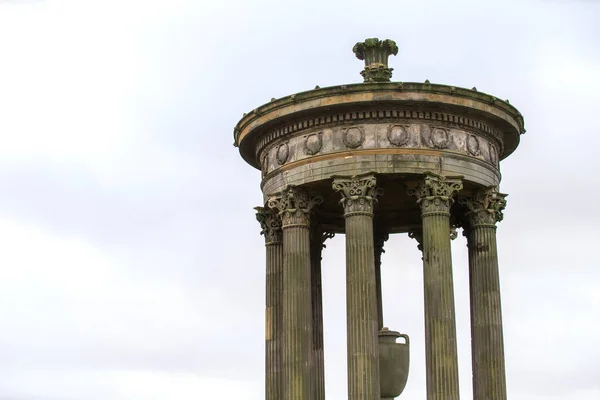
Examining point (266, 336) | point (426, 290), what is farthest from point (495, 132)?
point (266, 336)

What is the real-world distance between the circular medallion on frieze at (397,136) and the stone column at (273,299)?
5380 millimetres

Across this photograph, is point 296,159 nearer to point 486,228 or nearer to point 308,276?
point 308,276

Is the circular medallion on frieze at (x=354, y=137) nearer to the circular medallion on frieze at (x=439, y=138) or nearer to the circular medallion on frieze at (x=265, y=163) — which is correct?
the circular medallion on frieze at (x=439, y=138)

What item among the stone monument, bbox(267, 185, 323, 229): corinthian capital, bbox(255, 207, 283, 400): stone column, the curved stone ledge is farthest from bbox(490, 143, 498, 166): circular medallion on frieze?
bbox(255, 207, 283, 400): stone column

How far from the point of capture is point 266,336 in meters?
46.0

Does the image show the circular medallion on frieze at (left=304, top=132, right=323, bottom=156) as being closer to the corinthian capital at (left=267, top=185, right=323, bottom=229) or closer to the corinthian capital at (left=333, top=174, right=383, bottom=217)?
the corinthian capital at (left=267, top=185, right=323, bottom=229)

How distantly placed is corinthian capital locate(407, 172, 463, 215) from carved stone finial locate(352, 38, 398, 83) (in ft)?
17.1

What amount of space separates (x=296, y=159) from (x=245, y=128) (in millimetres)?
2634

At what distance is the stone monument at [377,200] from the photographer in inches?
1634

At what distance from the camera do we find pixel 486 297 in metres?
44.2

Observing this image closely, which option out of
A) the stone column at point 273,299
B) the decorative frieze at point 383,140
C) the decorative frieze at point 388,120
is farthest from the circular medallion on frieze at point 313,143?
the stone column at point 273,299

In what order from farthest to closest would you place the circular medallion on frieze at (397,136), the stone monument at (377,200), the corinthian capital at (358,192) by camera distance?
the circular medallion on frieze at (397,136)
the corinthian capital at (358,192)
the stone monument at (377,200)

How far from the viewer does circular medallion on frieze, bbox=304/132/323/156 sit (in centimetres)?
4341

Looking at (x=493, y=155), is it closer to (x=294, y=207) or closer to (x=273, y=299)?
(x=294, y=207)
